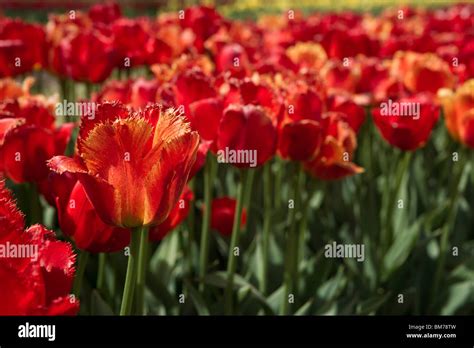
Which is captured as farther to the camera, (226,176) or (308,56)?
(308,56)

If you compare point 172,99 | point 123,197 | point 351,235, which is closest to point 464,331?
point 123,197

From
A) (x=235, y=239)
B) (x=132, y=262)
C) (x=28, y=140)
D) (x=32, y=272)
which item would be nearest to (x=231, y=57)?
(x=235, y=239)

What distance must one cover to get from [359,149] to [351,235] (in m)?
0.75

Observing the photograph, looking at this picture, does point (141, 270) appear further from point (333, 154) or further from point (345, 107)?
point (345, 107)

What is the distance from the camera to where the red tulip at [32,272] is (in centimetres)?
89

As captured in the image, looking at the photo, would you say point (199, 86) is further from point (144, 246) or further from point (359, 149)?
point (359, 149)

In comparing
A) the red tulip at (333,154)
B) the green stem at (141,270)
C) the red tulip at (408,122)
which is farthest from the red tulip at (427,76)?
the green stem at (141,270)

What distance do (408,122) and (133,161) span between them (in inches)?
51.7

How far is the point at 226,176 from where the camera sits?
3.09 metres

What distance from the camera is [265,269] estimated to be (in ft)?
7.41

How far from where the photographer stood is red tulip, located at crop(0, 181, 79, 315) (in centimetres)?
89

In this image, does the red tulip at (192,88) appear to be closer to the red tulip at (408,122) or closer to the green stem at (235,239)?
the green stem at (235,239)

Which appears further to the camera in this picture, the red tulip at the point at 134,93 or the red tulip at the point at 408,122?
the red tulip at the point at 408,122

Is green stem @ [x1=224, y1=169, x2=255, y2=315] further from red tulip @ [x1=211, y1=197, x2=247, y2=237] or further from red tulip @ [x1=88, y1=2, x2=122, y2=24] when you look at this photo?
red tulip @ [x1=88, y1=2, x2=122, y2=24]
